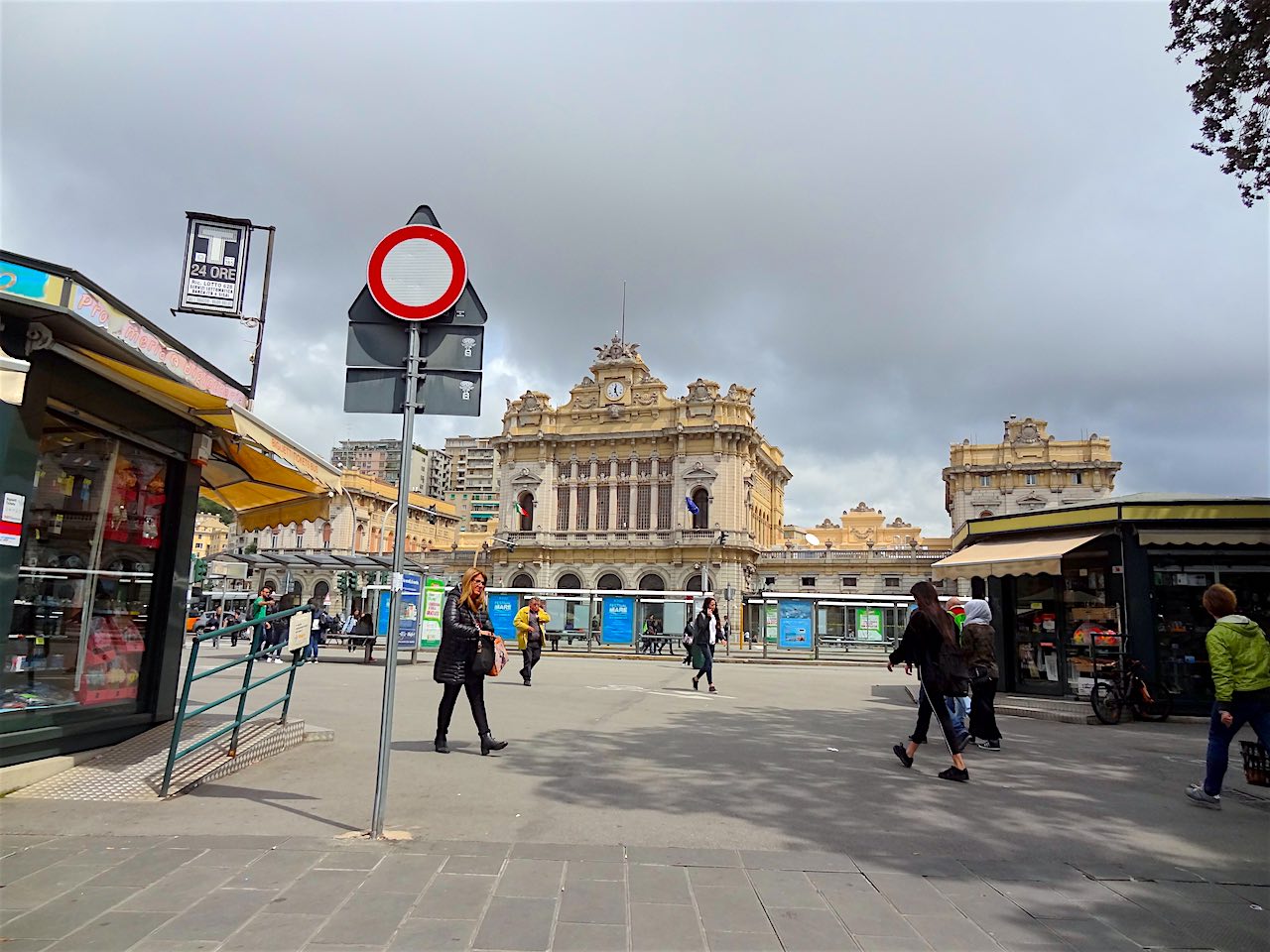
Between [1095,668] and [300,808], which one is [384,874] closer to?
[300,808]

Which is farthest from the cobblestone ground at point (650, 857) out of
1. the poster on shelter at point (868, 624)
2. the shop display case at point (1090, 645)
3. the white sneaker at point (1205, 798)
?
the poster on shelter at point (868, 624)

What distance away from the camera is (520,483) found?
6084 centimetres

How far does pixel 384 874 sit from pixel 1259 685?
6412 millimetres

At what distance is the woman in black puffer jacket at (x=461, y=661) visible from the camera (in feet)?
24.9

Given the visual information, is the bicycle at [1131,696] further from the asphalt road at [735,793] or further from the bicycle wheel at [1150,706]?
the asphalt road at [735,793]

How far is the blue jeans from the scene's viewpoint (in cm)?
606

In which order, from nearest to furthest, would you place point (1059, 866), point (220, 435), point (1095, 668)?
point (1059, 866), point (220, 435), point (1095, 668)

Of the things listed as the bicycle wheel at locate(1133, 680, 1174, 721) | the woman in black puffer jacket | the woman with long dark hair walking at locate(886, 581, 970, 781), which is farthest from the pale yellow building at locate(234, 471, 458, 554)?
the woman with long dark hair walking at locate(886, 581, 970, 781)

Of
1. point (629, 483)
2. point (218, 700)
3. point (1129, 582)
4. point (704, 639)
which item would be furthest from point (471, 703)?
point (629, 483)

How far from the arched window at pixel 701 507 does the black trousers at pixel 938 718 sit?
48.5 m

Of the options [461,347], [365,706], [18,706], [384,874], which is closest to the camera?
[384,874]

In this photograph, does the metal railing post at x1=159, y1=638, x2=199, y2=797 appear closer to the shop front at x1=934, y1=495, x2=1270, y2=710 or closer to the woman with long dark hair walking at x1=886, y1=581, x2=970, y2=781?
the woman with long dark hair walking at x1=886, y1=581, x2=970, y2=781

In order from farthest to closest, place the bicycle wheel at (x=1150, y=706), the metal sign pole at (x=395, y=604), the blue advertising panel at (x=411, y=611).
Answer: the blue advertising panel at (x=411, y=611) < the bicycle wheel at (x=1150, y=706) < the metal sign pole at (x=395, y=604)

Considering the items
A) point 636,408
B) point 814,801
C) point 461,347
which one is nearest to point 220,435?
point 461,347
